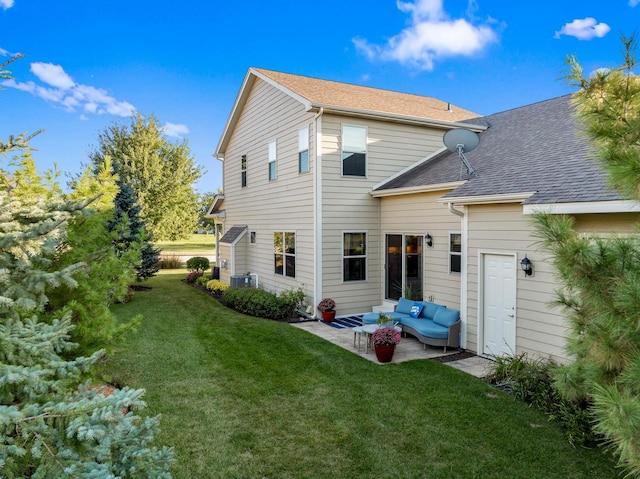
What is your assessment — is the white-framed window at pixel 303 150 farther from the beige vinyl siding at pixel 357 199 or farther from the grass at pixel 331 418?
the grass at pixel 331 418

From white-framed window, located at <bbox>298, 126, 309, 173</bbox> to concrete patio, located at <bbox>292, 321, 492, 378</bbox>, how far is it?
4641mm

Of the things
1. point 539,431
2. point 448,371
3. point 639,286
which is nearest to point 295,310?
point 448,371

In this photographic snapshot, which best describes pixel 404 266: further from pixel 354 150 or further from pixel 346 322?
pixel 354 150

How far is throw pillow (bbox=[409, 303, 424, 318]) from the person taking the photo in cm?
946

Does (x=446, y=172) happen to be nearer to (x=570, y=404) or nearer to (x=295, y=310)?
(x=295, y=310)

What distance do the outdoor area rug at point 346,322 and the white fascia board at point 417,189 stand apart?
3.60 meters

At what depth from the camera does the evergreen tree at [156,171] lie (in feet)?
92.4

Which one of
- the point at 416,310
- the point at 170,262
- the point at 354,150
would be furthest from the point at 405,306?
the point at 170,262

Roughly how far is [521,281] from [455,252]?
2.28m

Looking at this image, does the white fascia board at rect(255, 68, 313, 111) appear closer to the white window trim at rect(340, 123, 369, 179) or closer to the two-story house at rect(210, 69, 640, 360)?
the two-story house at rect(210, 69, 640, 360)

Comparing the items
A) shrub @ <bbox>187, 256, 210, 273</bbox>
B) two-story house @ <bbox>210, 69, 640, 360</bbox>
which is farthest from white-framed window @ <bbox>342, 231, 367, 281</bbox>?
shrub @ <bbox>187, 256, 210, 273</bbox>

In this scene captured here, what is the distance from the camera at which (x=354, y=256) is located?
1184 cm

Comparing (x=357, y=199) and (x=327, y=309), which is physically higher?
(x=357, y=199)

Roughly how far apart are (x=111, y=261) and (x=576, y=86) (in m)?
4.54
